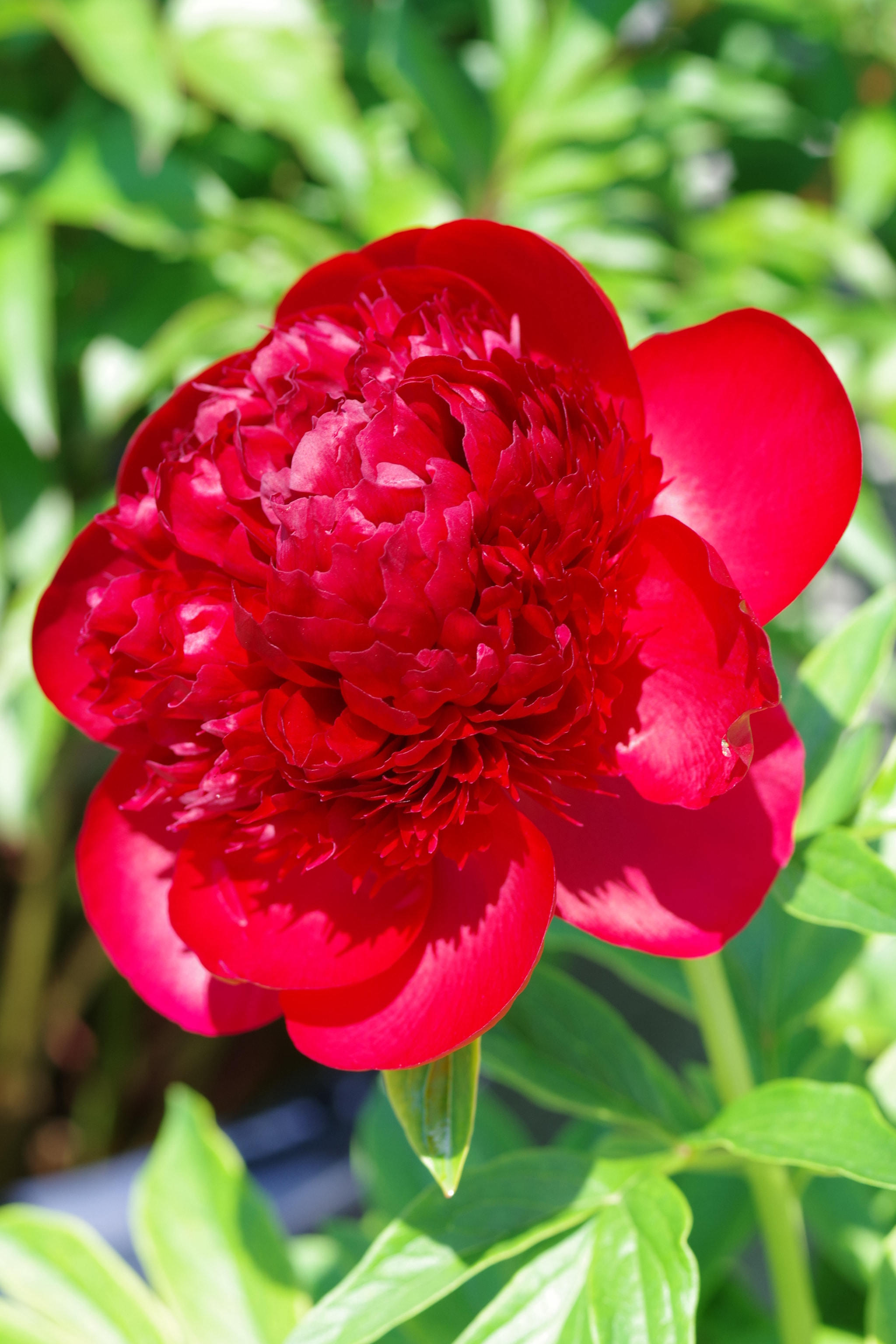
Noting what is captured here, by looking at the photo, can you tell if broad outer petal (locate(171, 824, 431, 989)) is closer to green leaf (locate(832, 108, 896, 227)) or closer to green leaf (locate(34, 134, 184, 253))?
green leaf (locate(34, 134, 184, 253))

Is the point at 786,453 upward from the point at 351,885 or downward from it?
upward

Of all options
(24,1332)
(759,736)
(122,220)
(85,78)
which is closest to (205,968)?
(759,736)

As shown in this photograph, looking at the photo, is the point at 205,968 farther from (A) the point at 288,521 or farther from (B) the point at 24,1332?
(B) the point at 24,1332

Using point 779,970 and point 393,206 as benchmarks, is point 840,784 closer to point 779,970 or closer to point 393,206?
point 779,970

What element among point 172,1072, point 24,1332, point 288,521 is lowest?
point 172,1072

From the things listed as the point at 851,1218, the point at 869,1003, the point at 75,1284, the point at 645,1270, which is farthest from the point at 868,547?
the point at 75,1284

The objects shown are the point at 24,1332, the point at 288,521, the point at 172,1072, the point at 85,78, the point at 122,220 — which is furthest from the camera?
the point at 172,1072

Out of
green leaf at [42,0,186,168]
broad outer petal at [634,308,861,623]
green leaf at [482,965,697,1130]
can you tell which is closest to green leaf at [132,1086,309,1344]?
green leaf at [482,965,697,1130]
